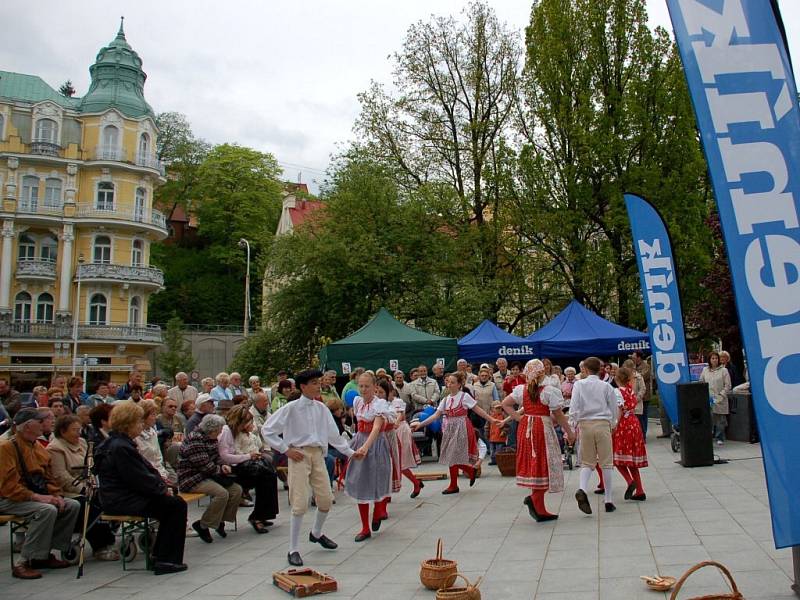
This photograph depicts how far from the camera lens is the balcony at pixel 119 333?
47.3 metres

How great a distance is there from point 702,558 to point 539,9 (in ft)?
84.4

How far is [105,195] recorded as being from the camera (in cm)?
4984

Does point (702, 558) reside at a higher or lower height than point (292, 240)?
lower

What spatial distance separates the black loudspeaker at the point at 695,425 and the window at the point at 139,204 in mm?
44375

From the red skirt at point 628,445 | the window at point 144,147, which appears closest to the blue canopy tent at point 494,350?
the red skirt at point 628,445

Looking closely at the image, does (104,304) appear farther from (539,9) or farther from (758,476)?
(758,476)

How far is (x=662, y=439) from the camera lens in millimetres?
17703

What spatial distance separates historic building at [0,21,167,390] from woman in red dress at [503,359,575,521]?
141ft

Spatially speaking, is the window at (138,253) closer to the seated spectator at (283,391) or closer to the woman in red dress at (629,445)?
the seated spectator at (283,391)

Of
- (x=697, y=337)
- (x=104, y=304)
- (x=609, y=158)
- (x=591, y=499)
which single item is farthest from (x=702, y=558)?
(x=104, y=304)

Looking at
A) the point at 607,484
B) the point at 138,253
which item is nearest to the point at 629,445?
the point at 607,484

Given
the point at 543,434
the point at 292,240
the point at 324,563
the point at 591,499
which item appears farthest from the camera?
the point at 292,240

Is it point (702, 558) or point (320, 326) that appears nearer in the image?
point (702, 558)

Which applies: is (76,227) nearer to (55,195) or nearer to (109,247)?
(109,247)
